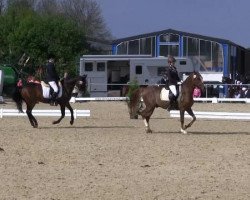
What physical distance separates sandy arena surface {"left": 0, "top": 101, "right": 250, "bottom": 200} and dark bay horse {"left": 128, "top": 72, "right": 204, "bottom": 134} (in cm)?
46

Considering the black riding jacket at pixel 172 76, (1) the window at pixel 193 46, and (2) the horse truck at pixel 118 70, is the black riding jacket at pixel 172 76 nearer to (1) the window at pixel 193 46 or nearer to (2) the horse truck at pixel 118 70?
(2) the horse truck at pixel 118 70

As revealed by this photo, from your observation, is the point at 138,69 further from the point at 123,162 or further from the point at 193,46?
the point at 123,162

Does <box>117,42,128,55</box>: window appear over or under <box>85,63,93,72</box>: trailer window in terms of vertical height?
over

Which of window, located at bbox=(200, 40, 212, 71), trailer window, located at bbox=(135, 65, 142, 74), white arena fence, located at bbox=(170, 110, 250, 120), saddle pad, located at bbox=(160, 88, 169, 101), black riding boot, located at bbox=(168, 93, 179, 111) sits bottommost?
white arena fence, located at bbox=(170, 110, 250, 120)

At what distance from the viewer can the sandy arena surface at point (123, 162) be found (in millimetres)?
9742

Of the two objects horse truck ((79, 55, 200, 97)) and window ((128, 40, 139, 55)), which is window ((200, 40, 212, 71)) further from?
window ((128, 40, 139, 55))

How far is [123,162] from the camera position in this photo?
12.8 metres

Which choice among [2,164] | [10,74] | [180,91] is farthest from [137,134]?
[10,74]

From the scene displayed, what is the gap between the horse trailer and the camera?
4272 centimetres

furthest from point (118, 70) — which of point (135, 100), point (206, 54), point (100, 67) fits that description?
point (135, 100)

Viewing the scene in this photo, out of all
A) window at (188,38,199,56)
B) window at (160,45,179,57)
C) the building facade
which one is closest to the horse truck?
the building facade

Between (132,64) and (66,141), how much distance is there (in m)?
26.7

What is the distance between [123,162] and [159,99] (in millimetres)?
6849

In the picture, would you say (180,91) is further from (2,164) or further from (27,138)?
(2,164)
